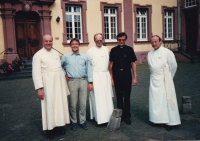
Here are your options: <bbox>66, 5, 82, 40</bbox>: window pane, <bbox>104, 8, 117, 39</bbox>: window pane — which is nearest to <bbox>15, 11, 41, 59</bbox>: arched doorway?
<bbox>66, 5, 82, 40</bbox>: window pane

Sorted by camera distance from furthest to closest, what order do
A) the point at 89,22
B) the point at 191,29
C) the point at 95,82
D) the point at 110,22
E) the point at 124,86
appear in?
1. the point at 191,29
2. the point at 110,22
3. the point at 89,22
4. the point at 124,86
5. the point at 95,82

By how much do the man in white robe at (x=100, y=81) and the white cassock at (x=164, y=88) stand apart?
0.99 metres

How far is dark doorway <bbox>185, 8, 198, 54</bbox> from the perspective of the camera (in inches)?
674

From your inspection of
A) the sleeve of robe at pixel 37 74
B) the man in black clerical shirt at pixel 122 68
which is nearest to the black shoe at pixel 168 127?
the man in black clerical shirt at pixel 122 68

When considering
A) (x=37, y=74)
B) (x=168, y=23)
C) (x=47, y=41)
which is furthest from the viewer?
(x=168, y=23)

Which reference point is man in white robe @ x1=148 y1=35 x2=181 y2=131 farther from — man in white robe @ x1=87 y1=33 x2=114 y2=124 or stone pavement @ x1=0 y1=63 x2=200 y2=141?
man in white robe @ x1=87 y1=33 x2=114 y2=124

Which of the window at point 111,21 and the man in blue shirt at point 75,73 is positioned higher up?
the window at point 111,21

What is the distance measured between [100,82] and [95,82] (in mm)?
108

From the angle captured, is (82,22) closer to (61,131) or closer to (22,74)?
(22,74)

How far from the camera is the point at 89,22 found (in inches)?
559

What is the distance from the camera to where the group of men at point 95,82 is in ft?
→ 13.1

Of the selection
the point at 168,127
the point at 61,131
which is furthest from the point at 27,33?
the point at 168,127

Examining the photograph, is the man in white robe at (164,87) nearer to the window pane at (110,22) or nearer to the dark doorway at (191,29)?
the window pane at (110,22)

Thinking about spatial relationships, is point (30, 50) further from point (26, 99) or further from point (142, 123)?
point (142, 123)
